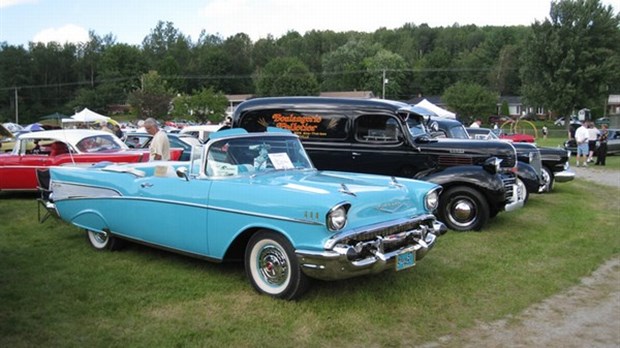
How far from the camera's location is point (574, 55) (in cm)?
5131

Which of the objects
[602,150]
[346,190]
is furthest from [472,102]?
[346,190]

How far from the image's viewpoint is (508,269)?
19.9ft

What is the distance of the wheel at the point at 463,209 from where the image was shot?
7.92m

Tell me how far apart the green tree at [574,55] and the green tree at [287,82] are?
3305 cm

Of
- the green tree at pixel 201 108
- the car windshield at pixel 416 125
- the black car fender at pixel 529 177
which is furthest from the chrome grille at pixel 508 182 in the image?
the green tree at pixel 201 108

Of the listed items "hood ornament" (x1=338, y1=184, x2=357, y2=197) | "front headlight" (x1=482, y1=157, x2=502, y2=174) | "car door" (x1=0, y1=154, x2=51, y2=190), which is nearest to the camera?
"hood ornament" (x1=338, y1=184, x2=357, y2=197)

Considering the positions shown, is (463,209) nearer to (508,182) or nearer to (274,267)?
(508,182)

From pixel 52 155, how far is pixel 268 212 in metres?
7.82

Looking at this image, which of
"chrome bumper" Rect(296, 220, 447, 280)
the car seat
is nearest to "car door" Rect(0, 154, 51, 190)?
the car seat

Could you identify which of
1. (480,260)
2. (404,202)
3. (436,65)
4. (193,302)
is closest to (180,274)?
(193,302)

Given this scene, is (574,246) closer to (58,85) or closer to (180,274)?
(180,274)

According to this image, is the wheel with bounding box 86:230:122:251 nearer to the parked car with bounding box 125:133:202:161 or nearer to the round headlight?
the round headlight

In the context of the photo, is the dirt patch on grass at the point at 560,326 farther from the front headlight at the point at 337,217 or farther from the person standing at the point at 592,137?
the person standing at the point at 592,137

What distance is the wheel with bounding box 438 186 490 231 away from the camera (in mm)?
7918
